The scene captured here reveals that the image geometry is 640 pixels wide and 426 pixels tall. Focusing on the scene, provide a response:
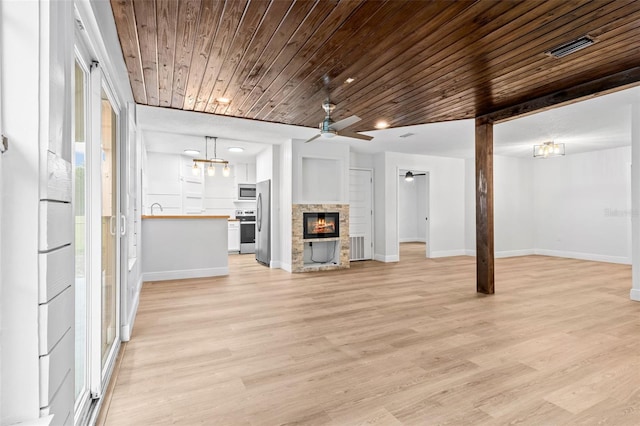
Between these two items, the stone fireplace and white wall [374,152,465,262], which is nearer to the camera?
the stone fireplace

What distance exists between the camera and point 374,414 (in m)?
1.80

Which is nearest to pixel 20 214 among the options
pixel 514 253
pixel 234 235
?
pixel 234 235

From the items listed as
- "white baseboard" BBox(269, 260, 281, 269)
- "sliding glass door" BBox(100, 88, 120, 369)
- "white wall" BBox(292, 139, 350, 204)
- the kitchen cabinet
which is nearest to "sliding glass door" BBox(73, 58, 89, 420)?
"sliding glass door" BBox(100, 88, 120, 369)

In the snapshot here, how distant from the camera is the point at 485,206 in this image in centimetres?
443

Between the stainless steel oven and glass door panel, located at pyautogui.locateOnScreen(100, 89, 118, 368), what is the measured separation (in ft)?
19.7

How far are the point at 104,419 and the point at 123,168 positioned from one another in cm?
187

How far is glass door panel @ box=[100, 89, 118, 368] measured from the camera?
2.25 m

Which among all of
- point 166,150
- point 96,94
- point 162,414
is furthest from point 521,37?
point 166,150

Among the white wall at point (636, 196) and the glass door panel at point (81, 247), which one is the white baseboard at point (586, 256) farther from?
the glass door panel at point (81, 247)

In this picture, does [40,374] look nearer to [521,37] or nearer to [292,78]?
[292,78]

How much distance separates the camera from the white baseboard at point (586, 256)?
6.88 meters

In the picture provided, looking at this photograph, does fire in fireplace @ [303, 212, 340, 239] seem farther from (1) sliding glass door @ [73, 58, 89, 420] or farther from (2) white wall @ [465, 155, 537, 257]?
(1) sliding glass door @ [73, 58, 89, 420]

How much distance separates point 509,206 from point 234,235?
7190 mm

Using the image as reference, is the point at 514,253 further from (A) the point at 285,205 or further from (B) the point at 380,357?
(B) the point at 380,357
